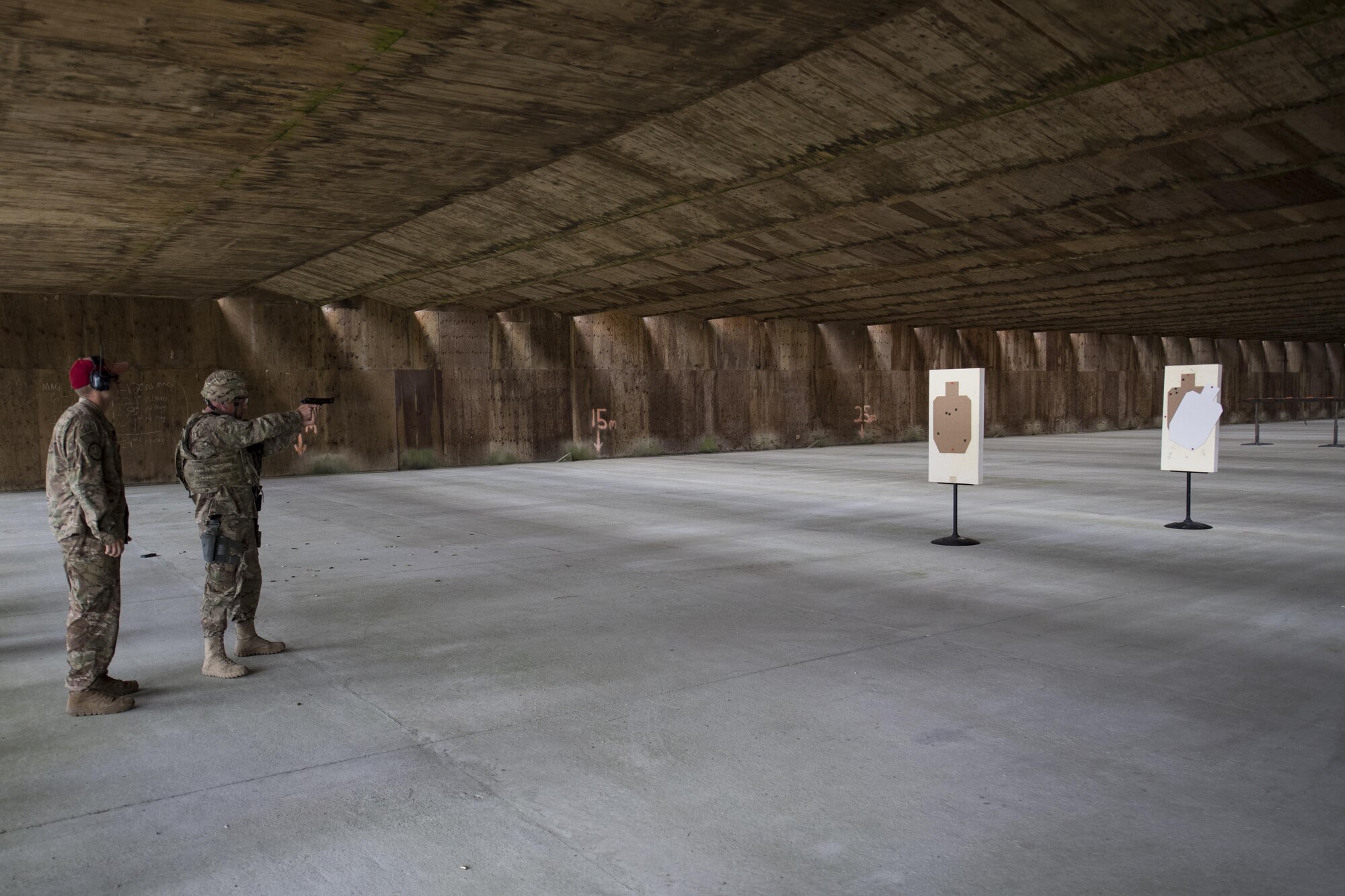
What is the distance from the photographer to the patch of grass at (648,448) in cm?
2472

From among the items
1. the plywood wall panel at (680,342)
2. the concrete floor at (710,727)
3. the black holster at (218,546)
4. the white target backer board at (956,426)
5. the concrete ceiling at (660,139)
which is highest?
the concrete ceiling at (660,139)

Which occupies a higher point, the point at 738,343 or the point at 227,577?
the point at 738,343

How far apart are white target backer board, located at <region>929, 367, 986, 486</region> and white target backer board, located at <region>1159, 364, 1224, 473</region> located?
2442 mm

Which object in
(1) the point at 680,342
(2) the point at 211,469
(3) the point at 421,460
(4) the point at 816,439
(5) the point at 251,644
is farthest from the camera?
(4) the point at 816,439

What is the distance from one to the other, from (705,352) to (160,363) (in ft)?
41.8

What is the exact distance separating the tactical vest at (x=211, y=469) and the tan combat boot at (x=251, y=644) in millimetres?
899

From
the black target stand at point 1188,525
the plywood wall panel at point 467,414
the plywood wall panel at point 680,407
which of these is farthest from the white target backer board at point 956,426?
the plywood wall panel at point 680,407

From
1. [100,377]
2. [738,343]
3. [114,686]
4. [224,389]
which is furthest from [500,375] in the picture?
[114,686]

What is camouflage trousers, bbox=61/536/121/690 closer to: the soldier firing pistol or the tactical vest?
the soldier firing pistol

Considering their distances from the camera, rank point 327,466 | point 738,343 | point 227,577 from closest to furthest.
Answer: point 227,577 < point 327,466 < point 738,343

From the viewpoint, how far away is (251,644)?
19.5ft

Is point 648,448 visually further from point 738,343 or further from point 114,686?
point 114,686

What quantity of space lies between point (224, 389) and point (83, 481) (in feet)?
3.28

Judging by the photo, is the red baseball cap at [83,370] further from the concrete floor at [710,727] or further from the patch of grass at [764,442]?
the patch of grass at [764,442]
